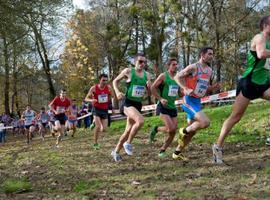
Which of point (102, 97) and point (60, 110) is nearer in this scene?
point (102, 97)

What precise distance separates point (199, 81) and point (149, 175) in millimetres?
1913

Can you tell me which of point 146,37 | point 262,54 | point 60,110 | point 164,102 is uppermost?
point 146,37

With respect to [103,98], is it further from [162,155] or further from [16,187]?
[16,187]

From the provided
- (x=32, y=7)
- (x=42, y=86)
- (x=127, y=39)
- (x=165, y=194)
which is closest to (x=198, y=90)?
(x=165, y=194)

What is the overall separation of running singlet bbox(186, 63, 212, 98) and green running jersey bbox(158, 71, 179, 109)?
779mm

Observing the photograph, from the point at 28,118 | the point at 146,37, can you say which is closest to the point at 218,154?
the point at 28,118

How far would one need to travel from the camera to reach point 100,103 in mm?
11914

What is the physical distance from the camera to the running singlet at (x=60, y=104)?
47.9 feet

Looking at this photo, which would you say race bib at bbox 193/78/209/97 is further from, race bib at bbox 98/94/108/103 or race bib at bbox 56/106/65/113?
race bib at bbox 56/106/65/113

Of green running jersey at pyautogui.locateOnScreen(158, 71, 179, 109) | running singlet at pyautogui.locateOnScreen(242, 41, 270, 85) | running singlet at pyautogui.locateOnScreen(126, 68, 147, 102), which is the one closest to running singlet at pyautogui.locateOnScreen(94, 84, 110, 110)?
running singlet at pyautogui.locateOnScreen(126, 68, 147, 102)

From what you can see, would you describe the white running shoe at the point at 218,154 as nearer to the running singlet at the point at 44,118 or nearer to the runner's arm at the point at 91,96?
the runner's arm at the point at 91,96

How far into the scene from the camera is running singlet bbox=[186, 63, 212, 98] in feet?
25.9

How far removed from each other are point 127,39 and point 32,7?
75.0 feet

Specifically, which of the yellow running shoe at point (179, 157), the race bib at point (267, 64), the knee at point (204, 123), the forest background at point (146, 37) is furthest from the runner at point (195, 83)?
the forest background at point (146, 37)
